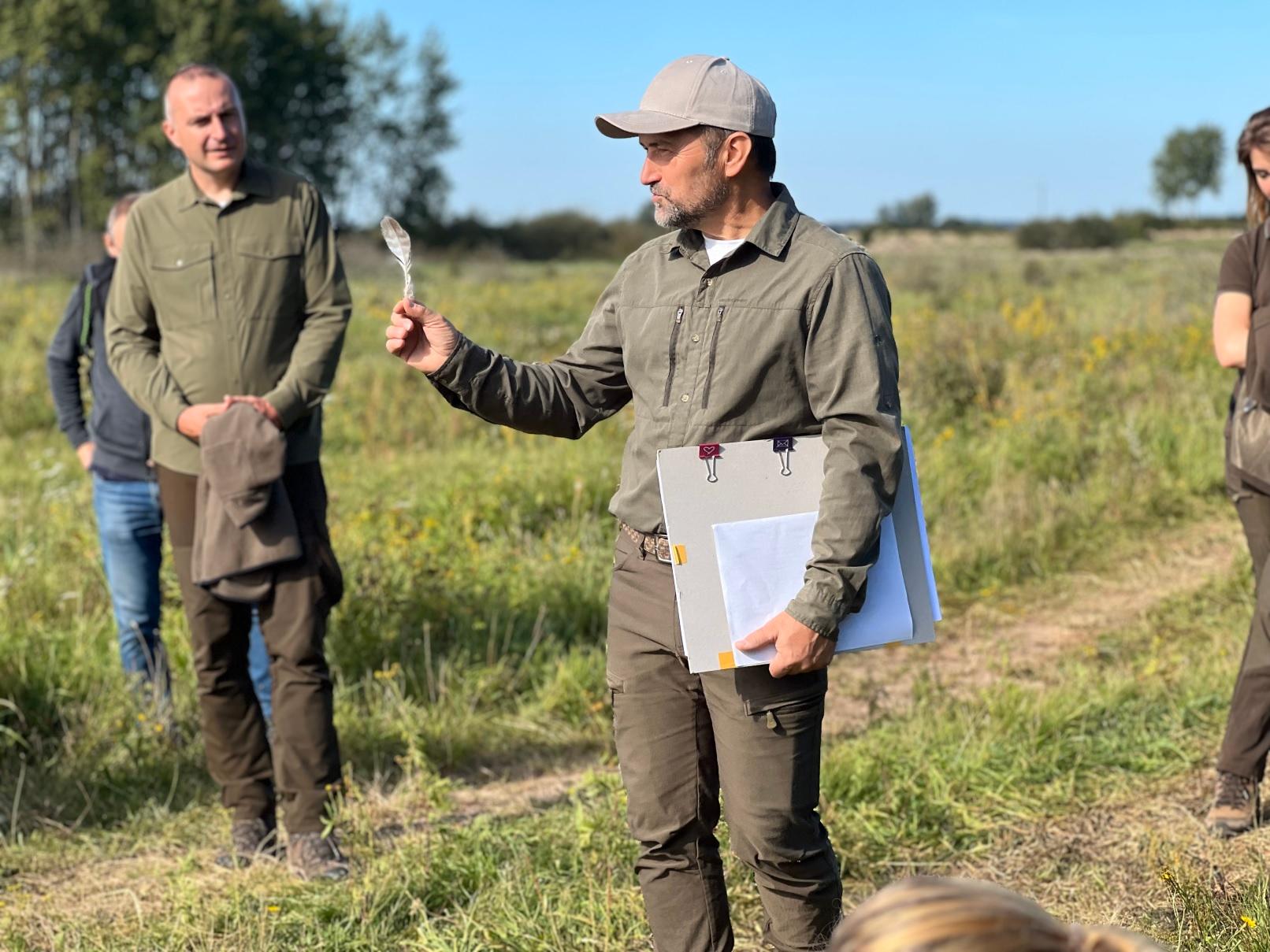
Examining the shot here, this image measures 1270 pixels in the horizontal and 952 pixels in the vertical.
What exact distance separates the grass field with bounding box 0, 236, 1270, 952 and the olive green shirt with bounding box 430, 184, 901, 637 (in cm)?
117

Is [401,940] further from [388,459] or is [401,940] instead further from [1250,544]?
[388,459]

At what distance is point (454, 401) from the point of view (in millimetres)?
3047

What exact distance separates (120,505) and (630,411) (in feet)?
14.4

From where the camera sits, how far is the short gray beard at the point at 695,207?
9.13 feet

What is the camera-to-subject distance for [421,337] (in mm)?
2910

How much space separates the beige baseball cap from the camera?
2.71 m

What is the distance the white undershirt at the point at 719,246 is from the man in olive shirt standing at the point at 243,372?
1721 mm

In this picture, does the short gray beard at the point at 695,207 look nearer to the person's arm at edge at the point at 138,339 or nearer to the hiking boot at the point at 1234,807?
the person's arm at edge at the point at 138,339

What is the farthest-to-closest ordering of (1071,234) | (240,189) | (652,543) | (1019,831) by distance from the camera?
(1071,234)
(240,189)
(1019,831)
(652,543)

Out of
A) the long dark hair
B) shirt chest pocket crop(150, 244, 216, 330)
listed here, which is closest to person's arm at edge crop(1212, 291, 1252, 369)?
the long dark hair

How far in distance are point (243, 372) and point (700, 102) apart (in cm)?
202

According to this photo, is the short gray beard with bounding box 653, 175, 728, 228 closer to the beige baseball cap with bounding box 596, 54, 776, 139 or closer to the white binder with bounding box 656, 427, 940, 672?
the beige baseball cap with bounding box 596, 54, 776, 139

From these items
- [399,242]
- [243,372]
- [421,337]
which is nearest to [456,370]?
[421,337]

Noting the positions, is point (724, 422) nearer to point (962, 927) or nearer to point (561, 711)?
point (962, 927)
